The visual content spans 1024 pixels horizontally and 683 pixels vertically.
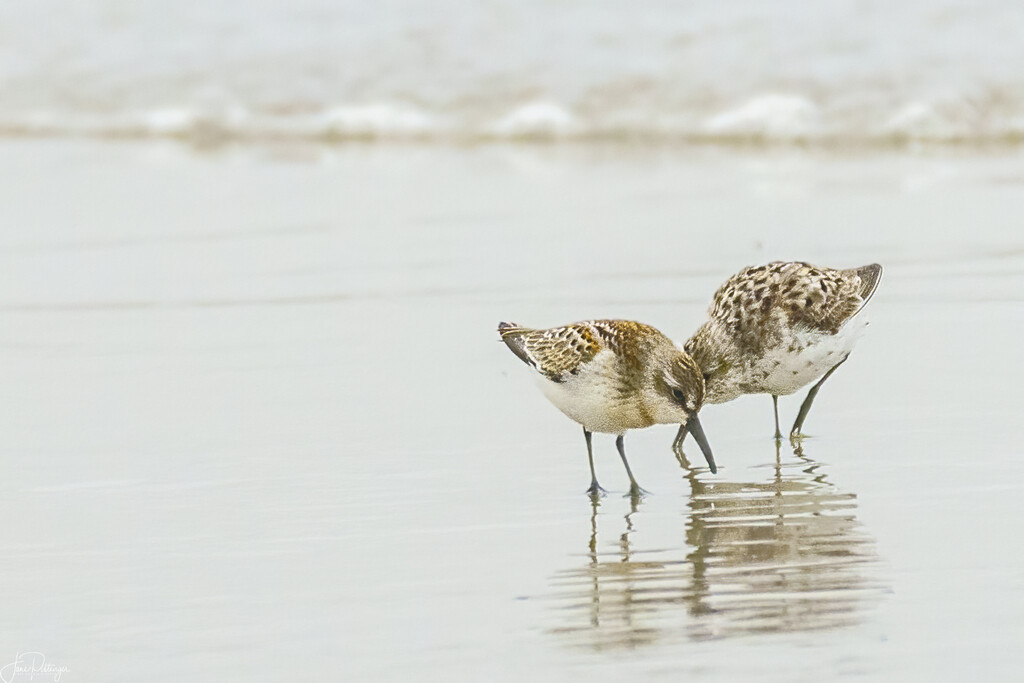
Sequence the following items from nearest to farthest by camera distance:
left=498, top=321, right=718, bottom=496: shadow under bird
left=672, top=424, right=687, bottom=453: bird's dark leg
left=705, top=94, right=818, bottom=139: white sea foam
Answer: left=498, top=321, right=718, bottom=496: shadow under bird
left=672, top=424, right=687, bottom=453: bird's dark leg
left=705, top=94, right=818, bottom=139: white sea foam

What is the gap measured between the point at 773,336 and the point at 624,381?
104 centimetres

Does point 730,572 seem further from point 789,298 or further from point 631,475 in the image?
point 789,298

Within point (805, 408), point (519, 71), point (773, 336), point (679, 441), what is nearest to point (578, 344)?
point (679, 441)

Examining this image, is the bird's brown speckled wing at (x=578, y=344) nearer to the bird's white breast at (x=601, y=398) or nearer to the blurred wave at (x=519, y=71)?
the bird's white breast at (x=601, y=398)

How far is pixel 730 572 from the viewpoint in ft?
17.8

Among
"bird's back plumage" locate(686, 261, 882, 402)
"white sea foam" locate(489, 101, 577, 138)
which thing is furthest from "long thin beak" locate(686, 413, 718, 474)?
"white sea foam" locate(489, 101, 577, 138)

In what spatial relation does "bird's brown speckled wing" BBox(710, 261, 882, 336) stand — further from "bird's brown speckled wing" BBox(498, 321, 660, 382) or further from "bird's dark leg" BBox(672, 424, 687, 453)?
"bird's brown speckled wing" BBox(498, 321, 660, 382)

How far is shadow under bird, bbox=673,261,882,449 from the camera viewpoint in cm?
730

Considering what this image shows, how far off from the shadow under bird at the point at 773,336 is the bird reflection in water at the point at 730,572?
30.7 inches

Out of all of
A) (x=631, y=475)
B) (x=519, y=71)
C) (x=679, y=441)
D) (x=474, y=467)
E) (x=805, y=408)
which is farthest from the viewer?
Answer: (x=519, y=71)

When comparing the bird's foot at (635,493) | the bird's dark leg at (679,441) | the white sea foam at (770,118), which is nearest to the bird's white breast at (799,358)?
the bird's dark leg at (679,441)

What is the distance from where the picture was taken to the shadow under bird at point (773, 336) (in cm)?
730

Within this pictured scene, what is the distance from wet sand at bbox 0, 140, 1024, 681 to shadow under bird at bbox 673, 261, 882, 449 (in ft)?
0.99

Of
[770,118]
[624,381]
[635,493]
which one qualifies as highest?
[770,118]
